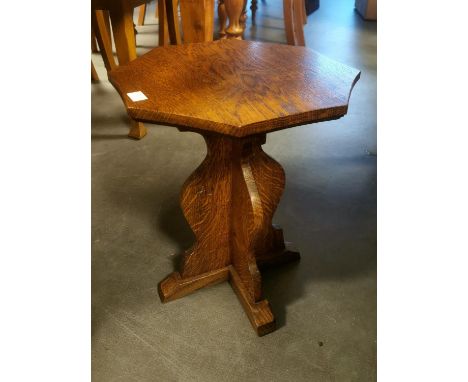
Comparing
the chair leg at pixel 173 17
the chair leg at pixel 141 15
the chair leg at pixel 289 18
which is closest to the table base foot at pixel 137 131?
the chair leg at pixel 173 17

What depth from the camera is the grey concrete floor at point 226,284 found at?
1.06 m

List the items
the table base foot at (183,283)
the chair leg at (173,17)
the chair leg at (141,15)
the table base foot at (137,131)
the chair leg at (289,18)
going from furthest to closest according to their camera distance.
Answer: the chair leg at (141,15) < the chair leg at (289,18) < the chair leg at (173,17) < the table base foot at (137,131) < the table base foot at (183,283)

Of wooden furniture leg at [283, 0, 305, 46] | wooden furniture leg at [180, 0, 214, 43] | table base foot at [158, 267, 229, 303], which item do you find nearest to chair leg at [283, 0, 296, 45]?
wooden furniture leg at [283, 0, 305, 46]

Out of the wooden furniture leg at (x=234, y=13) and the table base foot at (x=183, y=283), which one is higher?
the wooden furniture leg at (x=234, y=13)

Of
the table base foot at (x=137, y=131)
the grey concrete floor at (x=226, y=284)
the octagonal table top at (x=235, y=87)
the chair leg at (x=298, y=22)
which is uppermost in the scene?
the octagonal table top at (x=235, y=87)

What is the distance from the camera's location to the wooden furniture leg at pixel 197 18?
1.91 m

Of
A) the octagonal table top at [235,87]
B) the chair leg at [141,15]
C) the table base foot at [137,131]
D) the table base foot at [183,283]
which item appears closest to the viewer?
the octagonal table top at [235,87]

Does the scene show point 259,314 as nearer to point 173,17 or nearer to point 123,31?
point 123,31

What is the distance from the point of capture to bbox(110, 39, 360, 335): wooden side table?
0.85m

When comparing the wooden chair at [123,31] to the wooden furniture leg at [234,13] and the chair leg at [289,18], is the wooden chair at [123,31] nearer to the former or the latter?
the wooden furniture leg at [234,13]

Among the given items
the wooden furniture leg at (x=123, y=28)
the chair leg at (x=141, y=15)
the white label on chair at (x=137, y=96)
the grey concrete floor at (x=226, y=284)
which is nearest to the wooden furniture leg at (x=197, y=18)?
the wooden furniture leg at (x=123, y=28)

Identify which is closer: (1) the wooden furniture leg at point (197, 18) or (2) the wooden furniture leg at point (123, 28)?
(2) the wooden furniture leg at point (123, 28)

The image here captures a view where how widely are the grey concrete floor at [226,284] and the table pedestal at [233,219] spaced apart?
0.17ft

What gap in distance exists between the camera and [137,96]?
2.94ft
